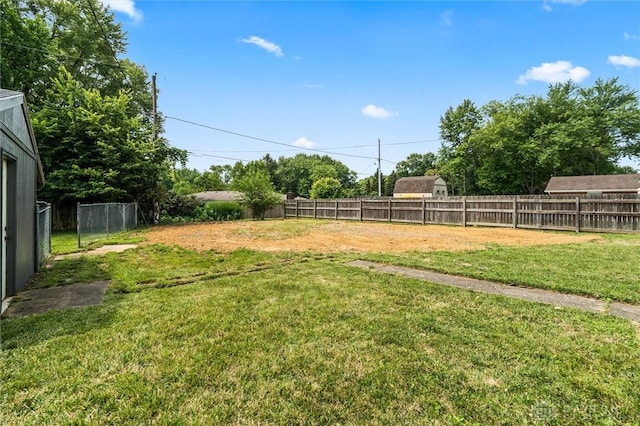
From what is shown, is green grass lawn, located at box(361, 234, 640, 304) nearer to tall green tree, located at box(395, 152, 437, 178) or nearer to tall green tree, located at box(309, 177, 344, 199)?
tall green tree, located at box(309, 177, 344, 199)

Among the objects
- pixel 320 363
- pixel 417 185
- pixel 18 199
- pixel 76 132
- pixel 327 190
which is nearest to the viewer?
pixel 320 363

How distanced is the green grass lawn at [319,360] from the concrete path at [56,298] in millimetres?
339

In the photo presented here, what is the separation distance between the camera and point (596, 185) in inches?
1001

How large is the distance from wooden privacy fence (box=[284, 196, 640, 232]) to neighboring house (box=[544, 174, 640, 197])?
1542 cm

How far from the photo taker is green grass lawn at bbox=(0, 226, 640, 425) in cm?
185

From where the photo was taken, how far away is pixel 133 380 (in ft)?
7.08

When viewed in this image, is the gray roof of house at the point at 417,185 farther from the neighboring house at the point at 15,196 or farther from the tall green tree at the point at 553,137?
the neighboring house at the point at 15,196

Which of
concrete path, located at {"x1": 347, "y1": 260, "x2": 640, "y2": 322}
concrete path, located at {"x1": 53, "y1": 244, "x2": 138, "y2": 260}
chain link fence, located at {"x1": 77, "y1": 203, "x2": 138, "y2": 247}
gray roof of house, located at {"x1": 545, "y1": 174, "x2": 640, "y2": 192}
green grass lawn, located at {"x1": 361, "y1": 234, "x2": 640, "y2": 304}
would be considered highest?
gray roof of house, located at {"x1": 545, "y1": 174, "x2": 640, "y2": 192}

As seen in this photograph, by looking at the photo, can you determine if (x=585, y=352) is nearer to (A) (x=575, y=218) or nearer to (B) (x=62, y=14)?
(A) (x=575, y=218)

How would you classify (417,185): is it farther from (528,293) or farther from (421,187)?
(528,293)

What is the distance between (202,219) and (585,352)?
21.8 meters

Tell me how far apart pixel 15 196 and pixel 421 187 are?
3992cm

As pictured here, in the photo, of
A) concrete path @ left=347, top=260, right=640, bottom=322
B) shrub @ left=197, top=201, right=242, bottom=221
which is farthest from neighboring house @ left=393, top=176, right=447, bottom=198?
concrete path @ left=347, top=260, right=640, bottom=322

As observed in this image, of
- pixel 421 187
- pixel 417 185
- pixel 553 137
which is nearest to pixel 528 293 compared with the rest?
pixel 553 137
